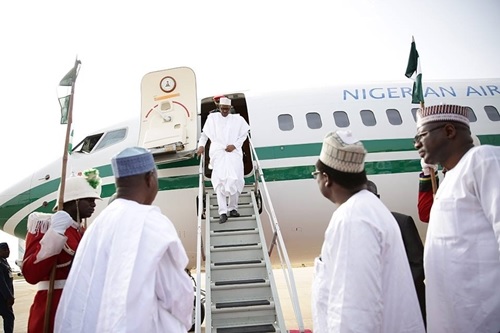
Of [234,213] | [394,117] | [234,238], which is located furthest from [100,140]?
[394,117]

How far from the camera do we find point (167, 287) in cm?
220

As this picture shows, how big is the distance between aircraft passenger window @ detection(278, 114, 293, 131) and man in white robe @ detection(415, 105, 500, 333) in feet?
17.9

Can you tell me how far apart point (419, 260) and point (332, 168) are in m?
1.26

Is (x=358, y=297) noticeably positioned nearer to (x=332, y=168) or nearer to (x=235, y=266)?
(x=332, y=168)

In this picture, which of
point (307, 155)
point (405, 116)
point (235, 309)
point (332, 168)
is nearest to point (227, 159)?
point (307, 155)

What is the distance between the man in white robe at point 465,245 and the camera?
2.21 meters

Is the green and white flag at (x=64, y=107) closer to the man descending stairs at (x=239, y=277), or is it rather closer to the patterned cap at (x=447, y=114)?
the man descending stairs at (x=239, y=277)

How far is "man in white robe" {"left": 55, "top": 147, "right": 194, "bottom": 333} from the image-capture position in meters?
2.06

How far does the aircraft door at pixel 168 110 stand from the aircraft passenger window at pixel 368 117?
2983 millimetres

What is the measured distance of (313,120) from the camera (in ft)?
26.8

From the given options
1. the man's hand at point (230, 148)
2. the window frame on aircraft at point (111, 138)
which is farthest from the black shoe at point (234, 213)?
the window frame on aircraft at point (111, 138)

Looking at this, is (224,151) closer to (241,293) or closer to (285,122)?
(285,122)

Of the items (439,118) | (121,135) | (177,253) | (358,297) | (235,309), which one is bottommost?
(235,309)

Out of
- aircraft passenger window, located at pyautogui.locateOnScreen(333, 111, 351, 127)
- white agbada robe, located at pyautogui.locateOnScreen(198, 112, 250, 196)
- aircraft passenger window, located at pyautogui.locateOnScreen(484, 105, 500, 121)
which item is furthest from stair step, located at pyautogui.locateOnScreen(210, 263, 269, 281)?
aircraft passenger window, located at pyautogui.locateOnScreen(484, 105, 500, 121)
